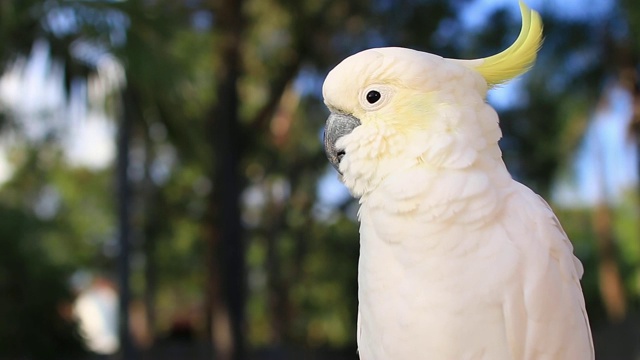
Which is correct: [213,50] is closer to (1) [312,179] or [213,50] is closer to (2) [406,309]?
(1) [312,179]

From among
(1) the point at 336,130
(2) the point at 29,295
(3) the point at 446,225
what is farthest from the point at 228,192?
(3) the point at 446,225

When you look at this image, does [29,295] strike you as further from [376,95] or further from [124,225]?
[376,95]

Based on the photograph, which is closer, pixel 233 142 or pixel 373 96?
pixel 373 96

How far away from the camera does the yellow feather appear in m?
1.58

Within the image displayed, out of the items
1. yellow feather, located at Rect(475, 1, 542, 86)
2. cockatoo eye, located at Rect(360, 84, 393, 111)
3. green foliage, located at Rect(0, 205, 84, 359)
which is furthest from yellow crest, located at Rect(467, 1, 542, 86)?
green foliage, located at Rect(0, 205, 84, 359)

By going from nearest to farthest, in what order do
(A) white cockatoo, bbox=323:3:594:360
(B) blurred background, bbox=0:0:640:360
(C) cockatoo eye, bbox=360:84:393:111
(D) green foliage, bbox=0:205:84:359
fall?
(A) white cockatoo, bbox=323:3:594:360 → (C) cockatoo eye, bbox=360:84:393:111 → (B) blurred background, bbox=0:0:640:360 → (D) green foliage, bbox=0:205:84:359

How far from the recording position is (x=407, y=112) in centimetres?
151

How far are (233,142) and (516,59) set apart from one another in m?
5.72

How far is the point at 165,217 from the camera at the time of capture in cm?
1148

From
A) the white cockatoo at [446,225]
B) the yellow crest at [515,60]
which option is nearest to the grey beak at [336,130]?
the white cockatoo at [446,225]

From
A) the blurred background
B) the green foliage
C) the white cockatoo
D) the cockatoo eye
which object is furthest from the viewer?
the green foliage

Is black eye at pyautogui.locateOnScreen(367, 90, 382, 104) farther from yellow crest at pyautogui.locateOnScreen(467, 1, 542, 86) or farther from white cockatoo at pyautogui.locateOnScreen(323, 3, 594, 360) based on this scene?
yellow crest at pyautogui.locateOnScreen(467, 1, 542, 86)

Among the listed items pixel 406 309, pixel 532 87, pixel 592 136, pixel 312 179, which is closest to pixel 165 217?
pixel 312 179

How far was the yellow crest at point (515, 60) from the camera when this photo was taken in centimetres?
158
